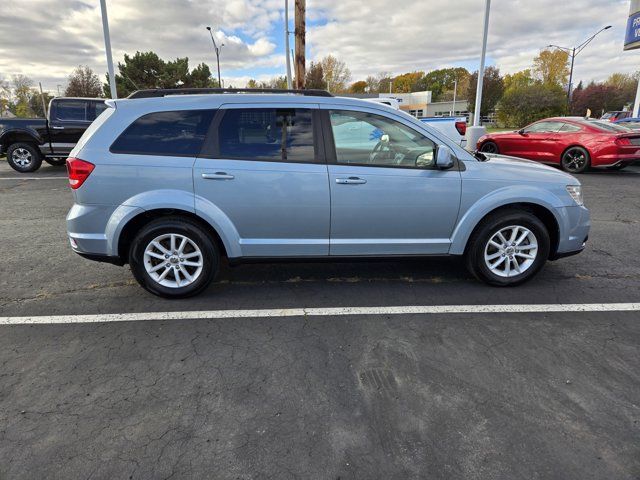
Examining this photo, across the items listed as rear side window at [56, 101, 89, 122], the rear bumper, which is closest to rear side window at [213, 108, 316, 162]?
the rear bumper

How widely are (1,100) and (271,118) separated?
86.2 m

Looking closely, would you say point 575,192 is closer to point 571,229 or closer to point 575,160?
point 571,229

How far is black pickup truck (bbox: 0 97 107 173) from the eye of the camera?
12141 mm

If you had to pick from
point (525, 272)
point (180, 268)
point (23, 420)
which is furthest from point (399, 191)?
point (23, 420)

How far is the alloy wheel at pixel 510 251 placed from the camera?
13.8ft

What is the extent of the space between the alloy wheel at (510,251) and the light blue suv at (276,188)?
0.07 ft

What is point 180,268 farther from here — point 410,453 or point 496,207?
point 496,207

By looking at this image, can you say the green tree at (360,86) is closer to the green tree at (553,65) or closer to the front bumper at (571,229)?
the green tree at (553,65)

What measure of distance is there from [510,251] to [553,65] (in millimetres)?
77597

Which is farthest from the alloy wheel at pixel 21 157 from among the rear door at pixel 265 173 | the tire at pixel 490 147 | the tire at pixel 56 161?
the tire at pixel 490 147

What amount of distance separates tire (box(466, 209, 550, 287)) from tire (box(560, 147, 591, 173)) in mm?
8938

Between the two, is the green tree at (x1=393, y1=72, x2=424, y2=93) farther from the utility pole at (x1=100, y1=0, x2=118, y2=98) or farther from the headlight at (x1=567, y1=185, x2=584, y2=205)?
the headlight at (x1=567, y1=185, x2=584, y2=205)

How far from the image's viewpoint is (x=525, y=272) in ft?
14.1

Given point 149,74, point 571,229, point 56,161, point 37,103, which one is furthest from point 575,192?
point 37,103
